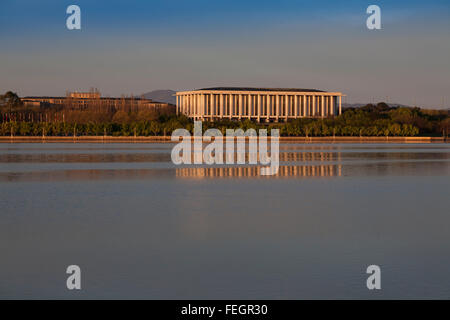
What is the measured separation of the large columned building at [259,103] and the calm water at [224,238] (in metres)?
99.6

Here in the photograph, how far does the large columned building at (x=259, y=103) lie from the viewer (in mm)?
119750

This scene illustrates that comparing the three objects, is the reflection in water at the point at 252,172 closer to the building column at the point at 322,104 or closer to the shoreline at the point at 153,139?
the shoreline at the point at 153,139

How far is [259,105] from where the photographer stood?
121 metres

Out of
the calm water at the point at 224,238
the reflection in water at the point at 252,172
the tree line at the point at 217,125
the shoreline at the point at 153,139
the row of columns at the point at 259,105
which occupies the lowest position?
the calm water at the point at 224,238

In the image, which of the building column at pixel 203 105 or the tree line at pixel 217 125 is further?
the building column at pixel 203 105

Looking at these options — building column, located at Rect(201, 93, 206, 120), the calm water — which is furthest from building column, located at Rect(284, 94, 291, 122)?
the calm water

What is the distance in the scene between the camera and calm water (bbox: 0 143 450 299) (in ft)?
25.7

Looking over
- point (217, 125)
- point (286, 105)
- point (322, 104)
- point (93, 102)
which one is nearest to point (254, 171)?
point (217, 125)

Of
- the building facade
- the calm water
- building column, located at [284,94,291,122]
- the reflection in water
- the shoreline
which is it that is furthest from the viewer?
the building facade

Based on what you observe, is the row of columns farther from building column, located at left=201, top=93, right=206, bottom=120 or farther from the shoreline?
the shoreline

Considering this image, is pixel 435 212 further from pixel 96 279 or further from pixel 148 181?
pixel 148 181

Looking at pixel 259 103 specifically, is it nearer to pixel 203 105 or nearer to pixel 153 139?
pixel 203 105

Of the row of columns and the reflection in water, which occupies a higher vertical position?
the row of columns

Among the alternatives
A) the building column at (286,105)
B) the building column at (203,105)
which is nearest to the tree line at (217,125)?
the building column at (286,105)
